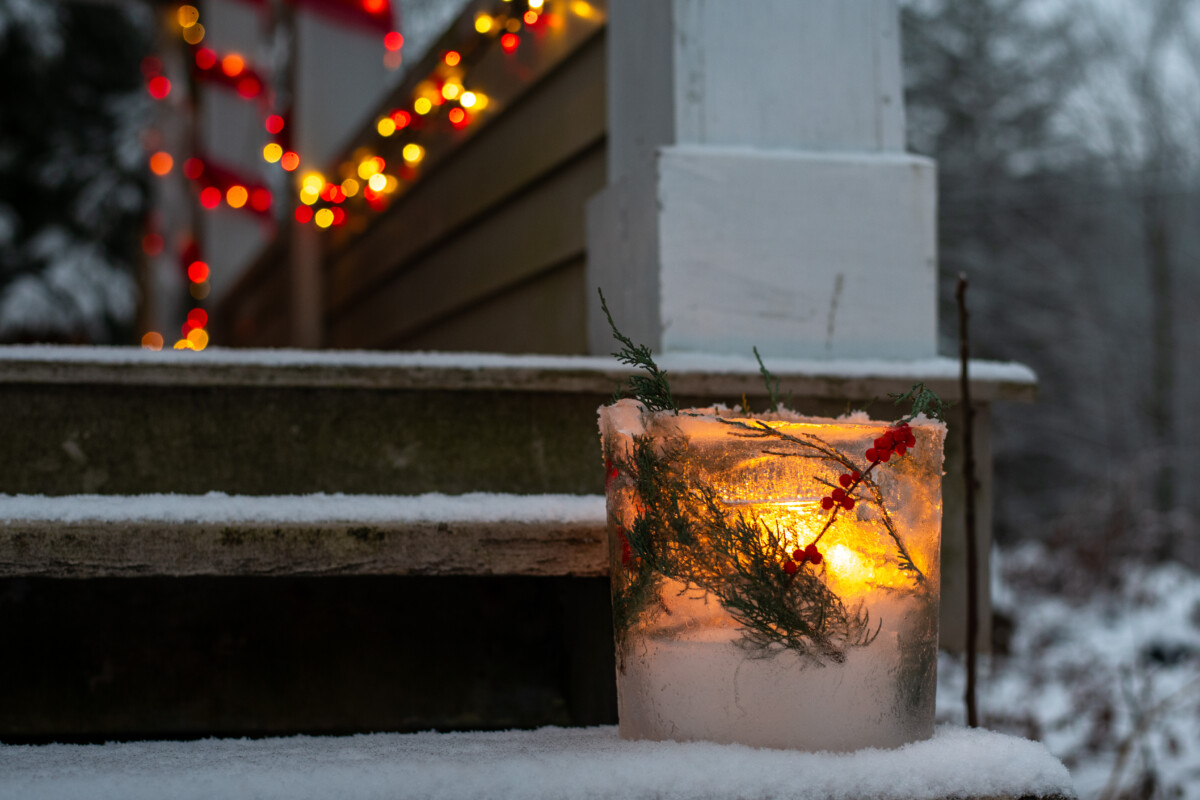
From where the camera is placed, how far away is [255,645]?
4.26 feet

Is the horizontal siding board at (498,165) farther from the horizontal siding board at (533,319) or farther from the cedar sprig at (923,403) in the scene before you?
the cedar sprig at (923,403)

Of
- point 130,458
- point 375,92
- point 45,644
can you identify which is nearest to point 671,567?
point 130,458

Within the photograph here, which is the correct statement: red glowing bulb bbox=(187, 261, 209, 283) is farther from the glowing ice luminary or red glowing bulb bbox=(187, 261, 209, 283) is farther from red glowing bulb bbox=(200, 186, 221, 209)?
the glowing ice luminary

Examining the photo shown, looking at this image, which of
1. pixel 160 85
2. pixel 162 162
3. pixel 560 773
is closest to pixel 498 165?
pixel 560 773

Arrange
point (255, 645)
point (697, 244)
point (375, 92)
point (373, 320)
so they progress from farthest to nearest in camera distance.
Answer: point (375, 92)
point (373, 320)
point (697, 244)
point (255, 645)

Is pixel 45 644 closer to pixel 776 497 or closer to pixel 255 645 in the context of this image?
pixel 255 645

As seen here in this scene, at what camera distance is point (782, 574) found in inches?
29.2

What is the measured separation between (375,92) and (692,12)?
3.18 metres

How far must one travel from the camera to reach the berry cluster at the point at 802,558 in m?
0.74

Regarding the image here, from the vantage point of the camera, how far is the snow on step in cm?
71

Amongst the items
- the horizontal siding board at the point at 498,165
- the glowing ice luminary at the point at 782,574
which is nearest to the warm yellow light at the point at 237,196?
the horizontal siding board at the point at 498,165

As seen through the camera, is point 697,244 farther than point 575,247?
No

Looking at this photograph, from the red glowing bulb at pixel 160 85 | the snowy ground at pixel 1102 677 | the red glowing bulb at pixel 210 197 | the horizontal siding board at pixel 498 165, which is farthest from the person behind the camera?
the red glowing bulb at pixel 160 85

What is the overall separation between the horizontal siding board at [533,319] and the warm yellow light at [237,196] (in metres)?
3.29
